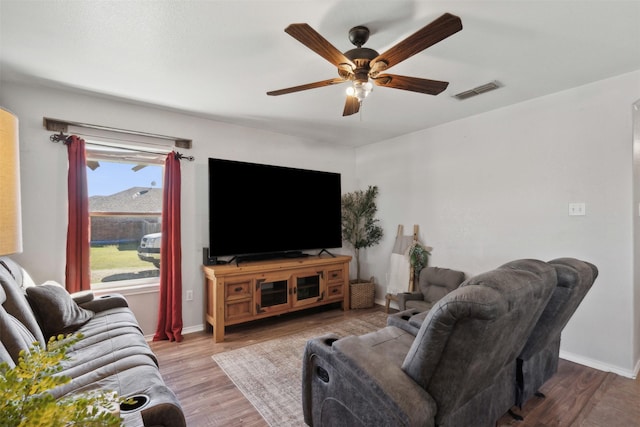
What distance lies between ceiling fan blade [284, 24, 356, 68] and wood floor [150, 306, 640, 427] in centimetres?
233

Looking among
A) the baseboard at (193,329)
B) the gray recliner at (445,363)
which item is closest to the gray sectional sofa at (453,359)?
the gray recliner at (445,363)

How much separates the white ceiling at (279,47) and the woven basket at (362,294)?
2.51 meters

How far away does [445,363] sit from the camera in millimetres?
1283

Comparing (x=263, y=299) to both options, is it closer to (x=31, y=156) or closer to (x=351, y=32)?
(x=31, y=156)

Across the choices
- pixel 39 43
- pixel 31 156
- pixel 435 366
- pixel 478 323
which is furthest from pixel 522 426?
pixel 31 156

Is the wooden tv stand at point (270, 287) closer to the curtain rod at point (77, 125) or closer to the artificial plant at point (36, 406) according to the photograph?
the curtain rod at point (77, 125)

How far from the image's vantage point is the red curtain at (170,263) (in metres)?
3.34

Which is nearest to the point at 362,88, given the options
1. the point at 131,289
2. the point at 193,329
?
the point at 131,289

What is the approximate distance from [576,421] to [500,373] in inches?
33.8

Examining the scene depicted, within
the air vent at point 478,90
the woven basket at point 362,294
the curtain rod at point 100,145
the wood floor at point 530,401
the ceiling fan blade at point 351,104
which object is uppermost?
the air vent at point 478,90

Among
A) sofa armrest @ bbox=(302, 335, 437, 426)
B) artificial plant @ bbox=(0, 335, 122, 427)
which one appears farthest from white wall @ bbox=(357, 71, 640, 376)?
artificial plant @ bbox=(0, 335, 122, 427)

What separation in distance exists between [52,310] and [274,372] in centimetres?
170

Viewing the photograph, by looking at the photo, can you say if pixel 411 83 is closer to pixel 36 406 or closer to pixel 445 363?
pixel 445 363

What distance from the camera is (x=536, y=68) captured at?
2496mm
